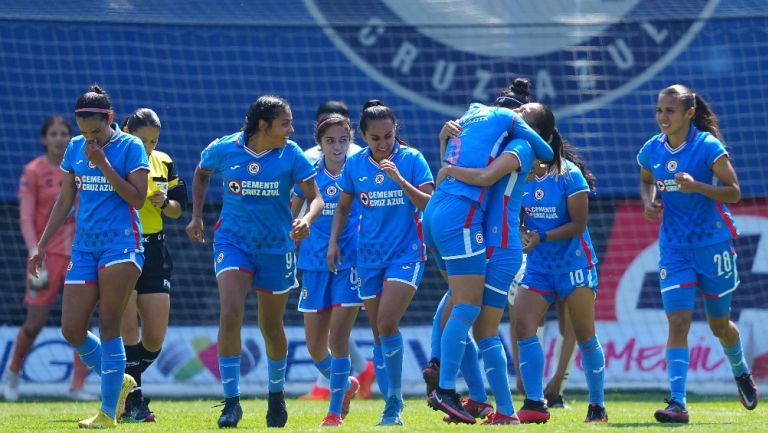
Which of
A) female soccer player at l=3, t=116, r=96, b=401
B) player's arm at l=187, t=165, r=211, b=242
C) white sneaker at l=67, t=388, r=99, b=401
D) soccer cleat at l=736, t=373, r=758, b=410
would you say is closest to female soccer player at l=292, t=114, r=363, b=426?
player's arm at l=187, t=165, r=211, b=242

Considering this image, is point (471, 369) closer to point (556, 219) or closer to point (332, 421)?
point (332, 421)

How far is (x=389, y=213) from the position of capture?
8.83m

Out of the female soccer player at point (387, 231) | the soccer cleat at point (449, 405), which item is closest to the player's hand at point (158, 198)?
Result: the female soccer player at point (387, 231)

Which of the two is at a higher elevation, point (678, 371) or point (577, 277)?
point (577, 277)

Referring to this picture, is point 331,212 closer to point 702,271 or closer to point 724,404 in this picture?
point 702,271

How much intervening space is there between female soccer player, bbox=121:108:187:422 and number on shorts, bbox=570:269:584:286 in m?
2.96

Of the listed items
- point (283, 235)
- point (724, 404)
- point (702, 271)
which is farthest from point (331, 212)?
point (724, 404)

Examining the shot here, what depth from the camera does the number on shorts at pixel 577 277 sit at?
9.09 m

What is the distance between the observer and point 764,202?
1405 cm

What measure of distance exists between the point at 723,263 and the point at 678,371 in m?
0.80

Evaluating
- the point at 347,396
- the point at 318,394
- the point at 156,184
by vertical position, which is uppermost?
the point at 156,184

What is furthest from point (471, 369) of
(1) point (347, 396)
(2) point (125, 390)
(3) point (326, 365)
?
(2) point (125, 390)

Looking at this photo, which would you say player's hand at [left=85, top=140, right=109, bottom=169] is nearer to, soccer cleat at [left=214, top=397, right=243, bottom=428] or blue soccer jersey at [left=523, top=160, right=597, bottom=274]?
soccer cleat at [left=214, top=397, right=243, bottom=428]

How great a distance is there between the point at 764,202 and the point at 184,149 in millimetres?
6234
